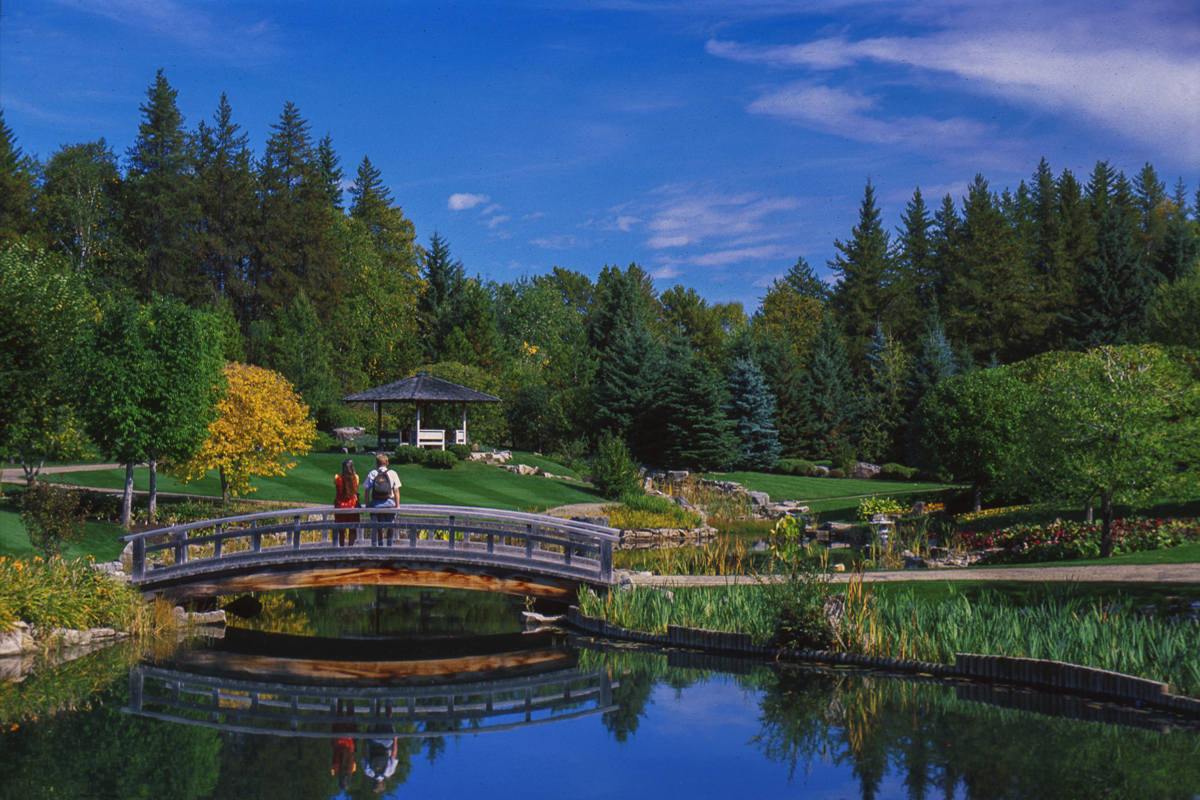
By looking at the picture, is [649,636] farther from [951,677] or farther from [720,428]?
[720,428]

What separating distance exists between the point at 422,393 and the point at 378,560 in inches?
896

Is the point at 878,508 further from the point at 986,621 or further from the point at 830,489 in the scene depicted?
the point at 986,621

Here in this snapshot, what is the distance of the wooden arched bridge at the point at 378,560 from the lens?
622 inches

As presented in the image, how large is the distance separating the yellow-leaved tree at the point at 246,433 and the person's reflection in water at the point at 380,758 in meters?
15.4

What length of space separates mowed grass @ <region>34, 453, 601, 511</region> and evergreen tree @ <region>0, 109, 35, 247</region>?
72.3 ft

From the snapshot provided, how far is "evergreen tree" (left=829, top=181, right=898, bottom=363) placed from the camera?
206 ft

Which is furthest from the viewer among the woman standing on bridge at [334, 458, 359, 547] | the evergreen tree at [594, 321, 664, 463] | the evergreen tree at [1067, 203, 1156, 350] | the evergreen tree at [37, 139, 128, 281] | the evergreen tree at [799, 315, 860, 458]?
the evergreen tree at [37, 139, 128, 281]

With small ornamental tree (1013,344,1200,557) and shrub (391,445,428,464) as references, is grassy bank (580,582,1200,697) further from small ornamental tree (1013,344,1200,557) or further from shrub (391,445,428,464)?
shrub (391,445,428,464)

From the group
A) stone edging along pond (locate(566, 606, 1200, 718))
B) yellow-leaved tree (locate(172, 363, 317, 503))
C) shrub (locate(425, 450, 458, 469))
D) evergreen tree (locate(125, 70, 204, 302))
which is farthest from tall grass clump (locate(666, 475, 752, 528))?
evergreen tree (locate(125, 70, 204, 302))

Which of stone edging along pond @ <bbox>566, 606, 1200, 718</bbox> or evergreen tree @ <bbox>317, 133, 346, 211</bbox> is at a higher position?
evergreen tree @ <bbox>317, 133, 346, 211</bbox>

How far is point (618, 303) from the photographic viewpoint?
193 ft

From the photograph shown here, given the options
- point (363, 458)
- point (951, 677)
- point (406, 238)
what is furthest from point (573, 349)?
point (951, 677)

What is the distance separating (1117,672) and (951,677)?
6.03 ft

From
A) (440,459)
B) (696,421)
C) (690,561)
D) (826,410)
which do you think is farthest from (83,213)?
(690,561)
